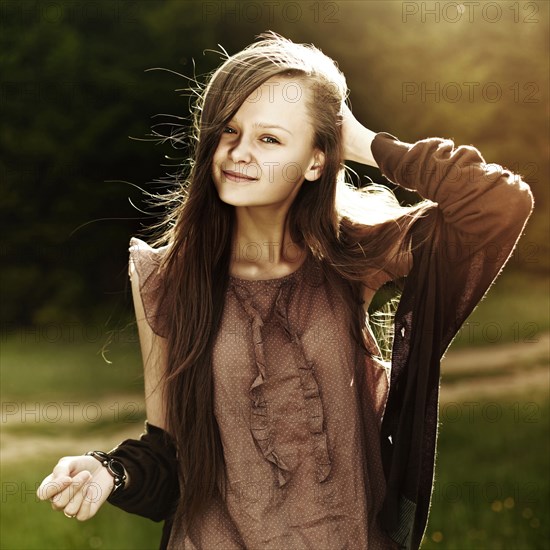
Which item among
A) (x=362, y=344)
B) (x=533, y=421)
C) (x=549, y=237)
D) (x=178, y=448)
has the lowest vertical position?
(x=533, y=421)

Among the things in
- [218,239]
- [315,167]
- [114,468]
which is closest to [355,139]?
[315,167]

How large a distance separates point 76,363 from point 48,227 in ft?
2.73

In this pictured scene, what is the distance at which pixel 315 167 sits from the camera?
88.7 inches

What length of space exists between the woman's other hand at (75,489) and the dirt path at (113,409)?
367 cm

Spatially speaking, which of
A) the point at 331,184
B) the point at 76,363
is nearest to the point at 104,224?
the point at 76,363

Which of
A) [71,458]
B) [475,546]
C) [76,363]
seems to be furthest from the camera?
[76,363]

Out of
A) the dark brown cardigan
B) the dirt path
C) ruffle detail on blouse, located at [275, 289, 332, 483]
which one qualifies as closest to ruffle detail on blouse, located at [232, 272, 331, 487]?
ruffle detail on blouse, located at [275, 289, 332, 483]

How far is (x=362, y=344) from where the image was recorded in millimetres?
2211

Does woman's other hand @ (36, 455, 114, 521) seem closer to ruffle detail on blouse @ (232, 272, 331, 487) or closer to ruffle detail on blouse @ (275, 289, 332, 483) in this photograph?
ruffle detail on blouse @ (232, 272, 331, 487)

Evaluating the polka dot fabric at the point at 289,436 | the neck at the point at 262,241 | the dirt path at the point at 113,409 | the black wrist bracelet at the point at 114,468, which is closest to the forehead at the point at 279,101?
the neck at the point at 262,241

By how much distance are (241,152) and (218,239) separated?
0.23 meters

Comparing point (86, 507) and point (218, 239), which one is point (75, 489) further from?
point (218, 239)

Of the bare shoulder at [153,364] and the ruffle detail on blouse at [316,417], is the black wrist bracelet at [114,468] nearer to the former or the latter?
the bare shoulder at [153,364]

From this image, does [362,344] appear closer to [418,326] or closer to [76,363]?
[418,326]
